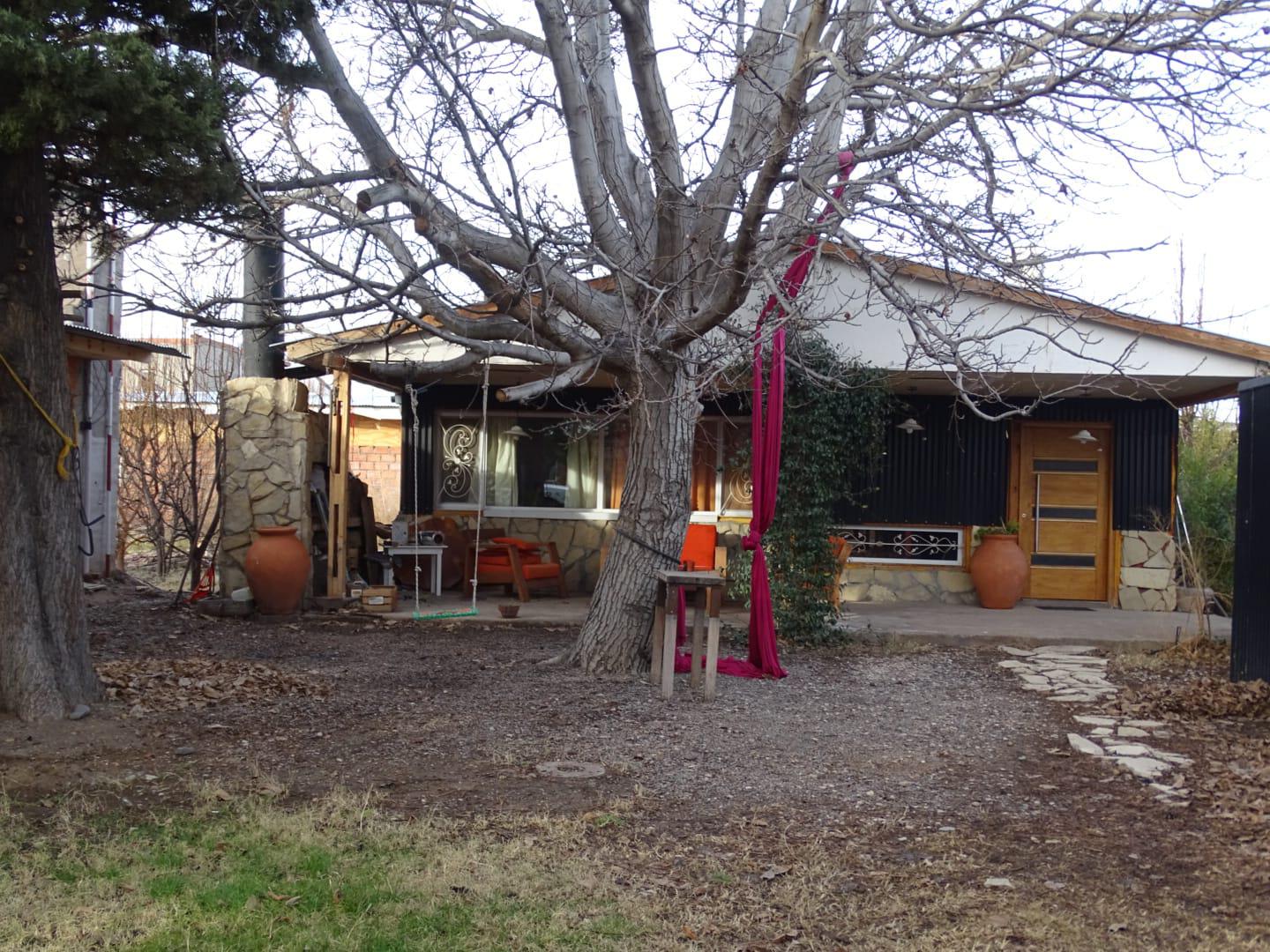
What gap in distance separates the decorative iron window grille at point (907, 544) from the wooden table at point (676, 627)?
5.71m

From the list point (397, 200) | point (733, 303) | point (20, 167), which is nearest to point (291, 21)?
point (397, 200)

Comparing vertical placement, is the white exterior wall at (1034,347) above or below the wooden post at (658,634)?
above

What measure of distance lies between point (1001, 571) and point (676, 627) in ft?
19.6

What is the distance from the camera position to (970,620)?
35.6ft

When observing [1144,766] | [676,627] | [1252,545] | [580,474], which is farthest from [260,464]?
[1252,545]

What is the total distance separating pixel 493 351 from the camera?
709cm

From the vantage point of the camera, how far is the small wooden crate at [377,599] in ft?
35.0

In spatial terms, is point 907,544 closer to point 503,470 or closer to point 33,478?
point 503,470

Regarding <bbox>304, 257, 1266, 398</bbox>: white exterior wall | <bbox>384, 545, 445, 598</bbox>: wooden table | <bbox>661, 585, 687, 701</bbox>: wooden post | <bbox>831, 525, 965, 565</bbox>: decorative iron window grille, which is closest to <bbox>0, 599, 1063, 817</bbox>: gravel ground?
<bbox>661, 585, 687, 701</bbox>: wooden post

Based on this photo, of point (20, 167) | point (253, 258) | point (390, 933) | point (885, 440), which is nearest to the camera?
point (390, 933)

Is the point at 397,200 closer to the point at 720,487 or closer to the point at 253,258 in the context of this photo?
the point at 253,258

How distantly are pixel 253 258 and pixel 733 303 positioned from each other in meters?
6.08

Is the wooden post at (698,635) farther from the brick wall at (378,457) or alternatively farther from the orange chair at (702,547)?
the brick wall at (378,457)

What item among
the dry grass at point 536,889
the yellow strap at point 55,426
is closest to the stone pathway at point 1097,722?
the dry grass at point 536,889
